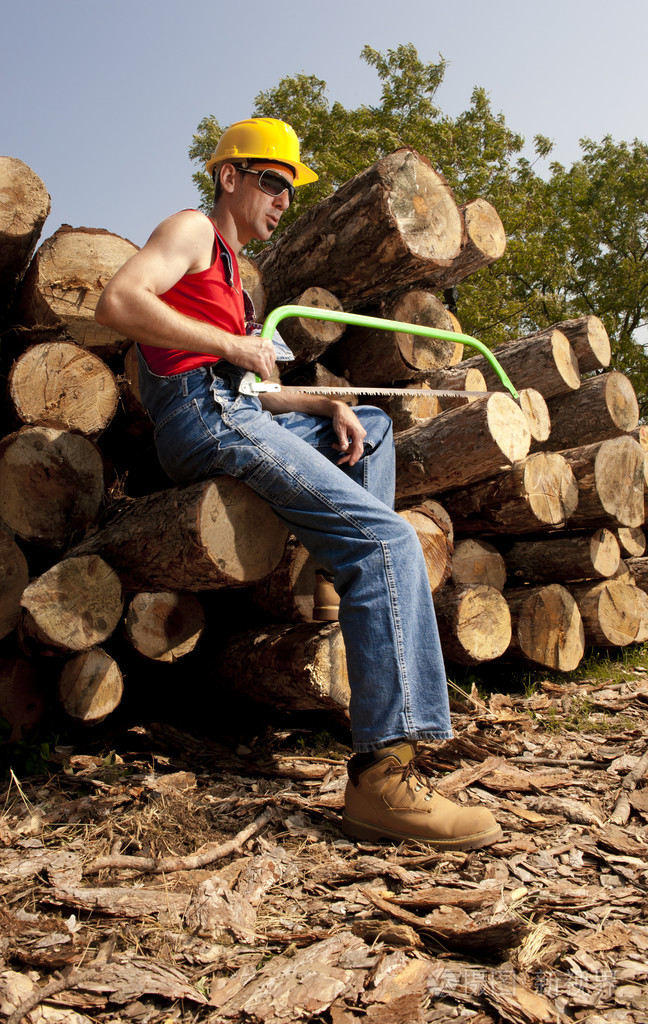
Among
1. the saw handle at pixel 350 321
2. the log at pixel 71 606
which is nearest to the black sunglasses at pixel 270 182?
the saw handle at pixel 350 321

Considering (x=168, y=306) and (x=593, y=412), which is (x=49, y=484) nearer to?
(x=168, y=306)

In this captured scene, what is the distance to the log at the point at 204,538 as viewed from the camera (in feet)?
8.50

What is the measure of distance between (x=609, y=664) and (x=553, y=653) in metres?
0.60

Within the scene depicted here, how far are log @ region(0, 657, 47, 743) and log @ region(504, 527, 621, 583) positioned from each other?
8.97 feet

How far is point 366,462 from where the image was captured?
288 cm

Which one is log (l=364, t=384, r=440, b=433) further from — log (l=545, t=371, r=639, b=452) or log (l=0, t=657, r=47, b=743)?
log (l=0, t=657, r=47, b=743)

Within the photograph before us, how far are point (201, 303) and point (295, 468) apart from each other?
71 cm

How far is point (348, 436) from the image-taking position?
9.31 ft

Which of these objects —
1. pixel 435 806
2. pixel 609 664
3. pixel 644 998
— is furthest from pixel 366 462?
pixel 609 664

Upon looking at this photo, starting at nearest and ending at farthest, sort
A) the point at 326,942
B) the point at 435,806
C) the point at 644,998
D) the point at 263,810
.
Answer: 1. the point at 644,998
2. the point at 326,942
3. the point at 435,806
4. the point at 263,810

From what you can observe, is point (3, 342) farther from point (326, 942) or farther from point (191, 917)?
point (326, 942)

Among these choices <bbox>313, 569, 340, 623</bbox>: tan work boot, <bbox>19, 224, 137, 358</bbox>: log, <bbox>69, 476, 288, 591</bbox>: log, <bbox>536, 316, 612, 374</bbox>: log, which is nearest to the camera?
<bbox>69, 476, 288, 591</bbox>: log

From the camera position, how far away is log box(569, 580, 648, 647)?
4.44 meters

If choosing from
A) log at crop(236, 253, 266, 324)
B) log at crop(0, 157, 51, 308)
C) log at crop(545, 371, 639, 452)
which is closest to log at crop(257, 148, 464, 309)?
log at crop(236, 253, 266, 324)
